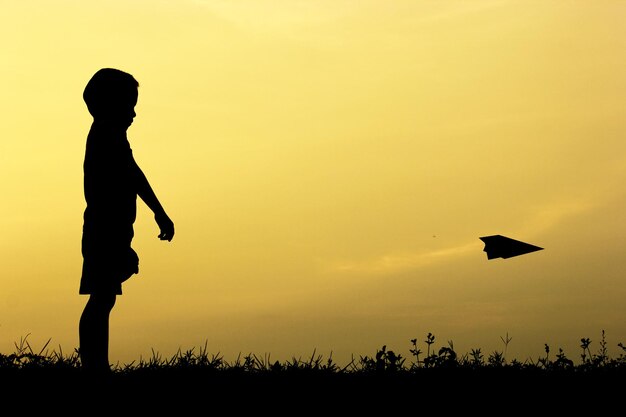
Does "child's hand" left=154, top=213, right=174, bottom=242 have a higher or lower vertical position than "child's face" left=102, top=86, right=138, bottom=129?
lower

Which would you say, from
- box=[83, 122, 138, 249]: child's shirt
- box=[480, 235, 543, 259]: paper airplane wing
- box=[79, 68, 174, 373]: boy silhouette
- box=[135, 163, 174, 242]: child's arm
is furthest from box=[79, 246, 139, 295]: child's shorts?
box=[480, 235, 543, 259]: paper airplane wing

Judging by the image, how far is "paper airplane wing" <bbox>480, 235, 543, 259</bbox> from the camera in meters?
9.29

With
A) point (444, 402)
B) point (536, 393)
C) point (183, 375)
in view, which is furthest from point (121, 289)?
point (536, 393)

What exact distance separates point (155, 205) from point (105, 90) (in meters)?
1.09

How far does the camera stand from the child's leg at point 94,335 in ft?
26.7

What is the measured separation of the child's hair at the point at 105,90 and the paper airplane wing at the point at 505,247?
12.0 ft

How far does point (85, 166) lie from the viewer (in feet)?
27.7

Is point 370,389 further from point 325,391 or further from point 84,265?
point 84,265

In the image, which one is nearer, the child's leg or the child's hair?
the child's leg

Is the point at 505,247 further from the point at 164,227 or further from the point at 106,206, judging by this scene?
the point at 106,206

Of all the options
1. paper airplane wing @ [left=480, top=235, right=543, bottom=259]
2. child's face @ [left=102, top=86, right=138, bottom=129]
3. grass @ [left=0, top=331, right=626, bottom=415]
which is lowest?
grass @ [left=0, top=331, right=626, bottom=415]

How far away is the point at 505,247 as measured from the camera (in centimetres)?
934

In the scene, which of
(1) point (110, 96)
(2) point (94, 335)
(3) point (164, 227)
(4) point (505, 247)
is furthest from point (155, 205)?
(4) point (505, 247)

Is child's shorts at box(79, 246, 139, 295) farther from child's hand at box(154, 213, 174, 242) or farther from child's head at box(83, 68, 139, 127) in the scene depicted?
child's head at box(83, 68, 139, 127)
